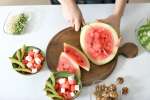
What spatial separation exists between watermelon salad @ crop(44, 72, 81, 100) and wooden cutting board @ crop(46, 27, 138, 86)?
7cm

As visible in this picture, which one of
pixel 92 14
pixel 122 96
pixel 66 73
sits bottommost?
pixel 122 96

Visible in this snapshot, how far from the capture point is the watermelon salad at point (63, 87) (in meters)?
1.35

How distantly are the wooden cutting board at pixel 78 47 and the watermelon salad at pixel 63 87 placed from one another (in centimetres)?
7

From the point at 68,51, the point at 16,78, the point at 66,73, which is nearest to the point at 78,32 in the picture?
the point at 68,51

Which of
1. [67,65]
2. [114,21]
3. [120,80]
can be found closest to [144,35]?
[114,21]

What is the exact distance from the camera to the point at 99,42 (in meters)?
1.50

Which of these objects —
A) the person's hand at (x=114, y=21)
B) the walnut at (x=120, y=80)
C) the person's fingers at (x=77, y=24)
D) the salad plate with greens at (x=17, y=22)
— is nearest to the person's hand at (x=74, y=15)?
the person's fingers at (x=77, y=24)

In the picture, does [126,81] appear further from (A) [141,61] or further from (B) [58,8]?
(B) [58,8]

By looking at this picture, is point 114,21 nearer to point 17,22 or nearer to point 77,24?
point 77,24

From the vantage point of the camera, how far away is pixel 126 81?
144 cm

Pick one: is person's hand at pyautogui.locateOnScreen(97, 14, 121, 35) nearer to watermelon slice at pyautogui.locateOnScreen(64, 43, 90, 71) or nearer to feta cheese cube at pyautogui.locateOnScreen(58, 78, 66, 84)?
watermelon slice at pyautogui.locateOnScreen(64, 43, 90, 71)

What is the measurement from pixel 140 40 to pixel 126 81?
9.1 inches

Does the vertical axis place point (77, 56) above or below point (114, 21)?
below

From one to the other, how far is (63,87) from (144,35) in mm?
486
